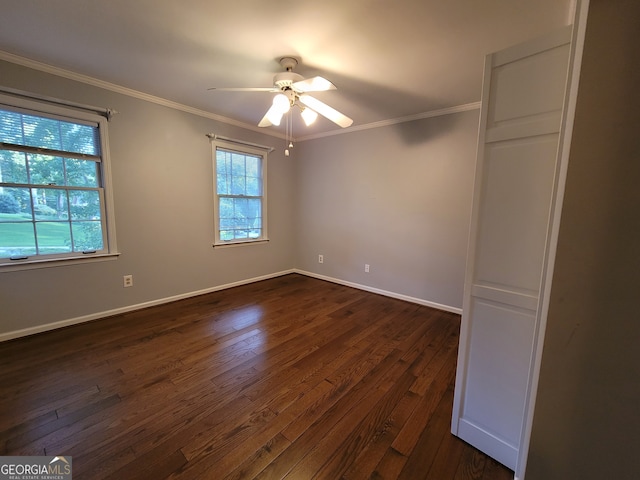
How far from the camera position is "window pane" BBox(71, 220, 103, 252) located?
258 centimetres

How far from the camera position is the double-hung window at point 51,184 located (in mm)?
2197

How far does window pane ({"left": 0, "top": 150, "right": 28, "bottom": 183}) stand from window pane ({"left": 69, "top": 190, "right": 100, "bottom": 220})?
1.09 feet

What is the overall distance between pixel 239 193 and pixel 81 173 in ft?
5.87

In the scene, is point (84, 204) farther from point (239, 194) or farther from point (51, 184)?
point (239, 194)

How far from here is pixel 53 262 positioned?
2.43 meters

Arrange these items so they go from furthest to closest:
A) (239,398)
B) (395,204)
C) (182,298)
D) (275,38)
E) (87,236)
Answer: (395,204) < (182,298) < (87,236) < (275,38) < (239,398)

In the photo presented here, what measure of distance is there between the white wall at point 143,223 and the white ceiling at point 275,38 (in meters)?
0.28

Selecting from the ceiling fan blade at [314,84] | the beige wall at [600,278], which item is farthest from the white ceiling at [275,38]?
the beige wall at [600,278]

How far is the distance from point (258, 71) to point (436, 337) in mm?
3040

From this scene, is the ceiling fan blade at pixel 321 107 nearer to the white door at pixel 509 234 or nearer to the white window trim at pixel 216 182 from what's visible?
the white door at pixel 509 234

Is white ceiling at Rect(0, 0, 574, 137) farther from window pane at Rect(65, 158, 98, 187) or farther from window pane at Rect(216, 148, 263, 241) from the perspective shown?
window pane at Rect(216, 148, 263, 241)

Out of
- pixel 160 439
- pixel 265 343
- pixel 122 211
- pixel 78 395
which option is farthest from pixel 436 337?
pixel 122 211

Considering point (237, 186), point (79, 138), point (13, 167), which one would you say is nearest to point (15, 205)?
point (13, 167)

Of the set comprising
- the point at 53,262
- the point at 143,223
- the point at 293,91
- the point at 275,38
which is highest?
the point at 275,38
